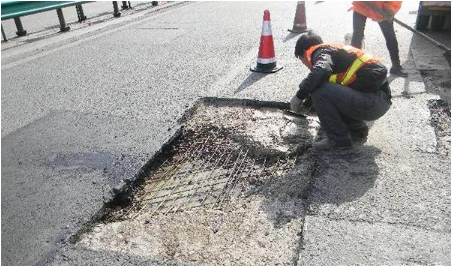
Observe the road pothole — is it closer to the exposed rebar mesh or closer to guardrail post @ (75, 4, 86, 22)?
the exposed rebar mesh

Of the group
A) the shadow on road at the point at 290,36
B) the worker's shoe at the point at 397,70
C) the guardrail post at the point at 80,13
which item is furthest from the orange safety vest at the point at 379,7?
the guardrail post at the point at 80,13

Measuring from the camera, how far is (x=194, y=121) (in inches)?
156

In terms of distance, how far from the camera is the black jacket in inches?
120

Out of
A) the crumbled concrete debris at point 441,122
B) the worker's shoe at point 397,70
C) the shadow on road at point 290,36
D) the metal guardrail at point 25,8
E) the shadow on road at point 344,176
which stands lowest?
the crumbled concrete debris at point 441,122

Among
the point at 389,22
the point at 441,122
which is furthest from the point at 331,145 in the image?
the point at 389,22

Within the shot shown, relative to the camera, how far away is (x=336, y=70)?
317 centimetres

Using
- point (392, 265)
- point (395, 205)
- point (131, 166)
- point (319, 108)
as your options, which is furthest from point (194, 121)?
point (392, 265)

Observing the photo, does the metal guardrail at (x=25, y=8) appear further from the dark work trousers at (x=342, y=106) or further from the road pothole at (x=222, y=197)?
the dark work trousers at (x=342, y=106)

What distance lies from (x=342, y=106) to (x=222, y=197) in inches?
49.0

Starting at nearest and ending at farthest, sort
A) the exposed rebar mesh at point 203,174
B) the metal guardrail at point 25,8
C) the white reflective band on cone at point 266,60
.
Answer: the exposed rebar mesh at point 203,174, the white reflective band on cone at point 266,60, the metal guardrail at point 25,8

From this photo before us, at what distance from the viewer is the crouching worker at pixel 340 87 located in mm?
3088

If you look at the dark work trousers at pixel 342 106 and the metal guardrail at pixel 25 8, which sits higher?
the metal guardrail at pixel 25 8

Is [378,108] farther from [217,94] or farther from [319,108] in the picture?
[217,94]

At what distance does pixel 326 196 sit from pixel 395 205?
446 mm
